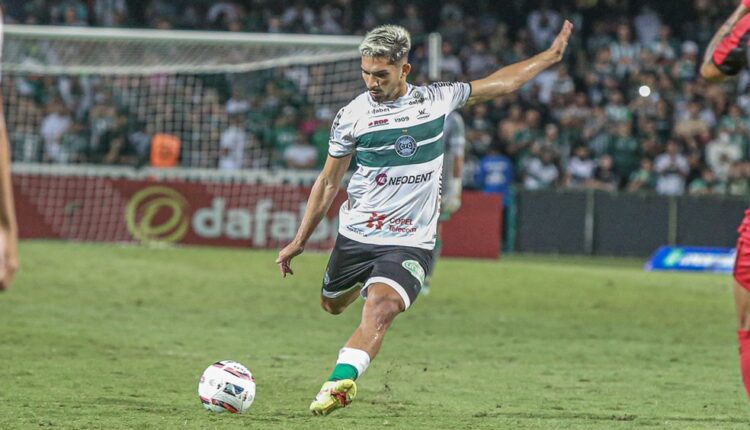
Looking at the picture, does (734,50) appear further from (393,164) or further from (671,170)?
(671,170)

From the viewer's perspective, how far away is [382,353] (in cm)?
1059

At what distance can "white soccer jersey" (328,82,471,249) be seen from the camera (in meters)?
7.31

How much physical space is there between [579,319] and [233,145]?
10.3 m

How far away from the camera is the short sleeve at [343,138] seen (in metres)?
7.31

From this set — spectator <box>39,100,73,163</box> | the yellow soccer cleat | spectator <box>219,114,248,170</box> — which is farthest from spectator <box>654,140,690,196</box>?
the yellow soccer cleat

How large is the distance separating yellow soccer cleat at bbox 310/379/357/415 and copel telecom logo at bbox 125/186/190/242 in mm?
15352

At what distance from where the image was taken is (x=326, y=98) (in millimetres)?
21828

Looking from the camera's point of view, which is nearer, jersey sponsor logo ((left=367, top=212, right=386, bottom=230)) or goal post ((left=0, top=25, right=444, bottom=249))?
jersey sponsor logo ((left=367, top=212, right=386, bottom=230))

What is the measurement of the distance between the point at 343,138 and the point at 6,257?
3.67 metres

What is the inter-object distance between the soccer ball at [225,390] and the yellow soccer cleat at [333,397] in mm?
1075

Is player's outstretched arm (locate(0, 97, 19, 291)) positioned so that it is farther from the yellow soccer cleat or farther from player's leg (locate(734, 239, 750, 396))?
player's leg (locate(734, 239, 750, 396))

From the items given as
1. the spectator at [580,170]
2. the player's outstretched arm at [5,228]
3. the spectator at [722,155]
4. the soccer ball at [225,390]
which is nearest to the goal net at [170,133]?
the spectator at [580,170]

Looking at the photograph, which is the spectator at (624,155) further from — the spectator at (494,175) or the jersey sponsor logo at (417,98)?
the jersey sponsor logo at (417,98)

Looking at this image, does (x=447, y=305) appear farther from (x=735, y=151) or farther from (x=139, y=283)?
(x=735, y=151)
